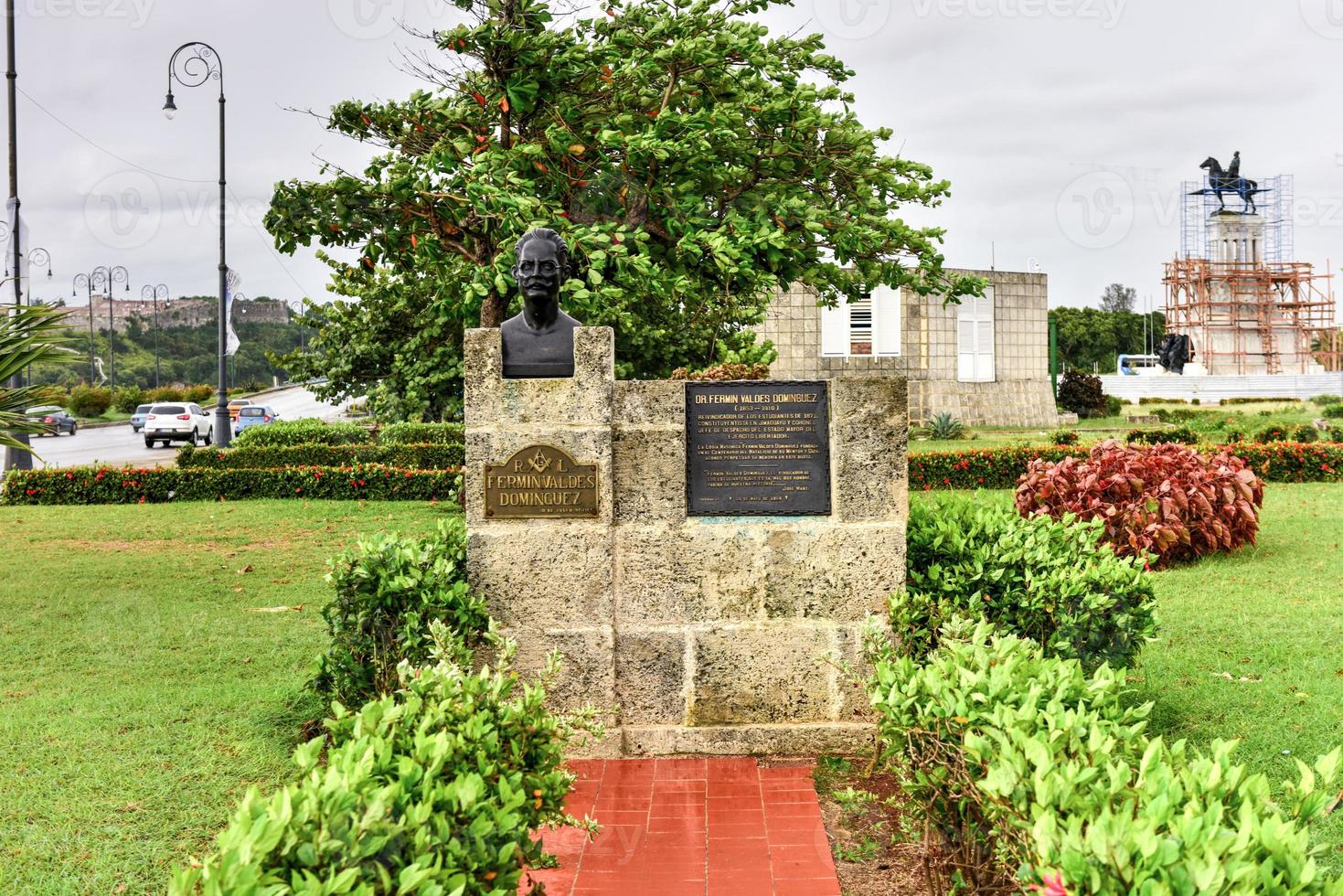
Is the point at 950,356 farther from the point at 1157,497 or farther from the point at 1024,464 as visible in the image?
the point at 1157,497

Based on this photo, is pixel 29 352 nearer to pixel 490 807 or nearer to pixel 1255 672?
pixel 490 807

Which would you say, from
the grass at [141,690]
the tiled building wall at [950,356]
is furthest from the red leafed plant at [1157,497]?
the tiled building wall at [950,356]

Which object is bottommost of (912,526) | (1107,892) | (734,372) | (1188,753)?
(1188,753)

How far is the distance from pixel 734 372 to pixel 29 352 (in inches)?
238

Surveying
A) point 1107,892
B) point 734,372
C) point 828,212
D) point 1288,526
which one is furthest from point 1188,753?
point 1288,526

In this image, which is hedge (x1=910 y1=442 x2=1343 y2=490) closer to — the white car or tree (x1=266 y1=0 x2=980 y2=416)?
tree (x1=266 y1=0 x2=980 y2=416)

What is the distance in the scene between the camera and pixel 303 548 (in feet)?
38.7

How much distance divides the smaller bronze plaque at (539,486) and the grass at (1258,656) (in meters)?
3.30

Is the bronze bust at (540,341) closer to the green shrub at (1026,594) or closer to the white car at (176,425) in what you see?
the green shrub at (1026,594)

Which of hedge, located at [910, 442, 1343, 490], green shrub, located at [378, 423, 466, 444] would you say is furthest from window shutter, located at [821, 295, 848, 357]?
green shrub, located at [378, 423, 466, 444]

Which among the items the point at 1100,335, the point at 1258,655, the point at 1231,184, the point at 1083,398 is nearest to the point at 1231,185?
the point at 1231,184

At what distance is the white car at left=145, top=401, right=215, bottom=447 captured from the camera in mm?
31734

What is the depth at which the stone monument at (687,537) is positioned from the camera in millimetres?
5352

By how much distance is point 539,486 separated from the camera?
5355 millimetres
